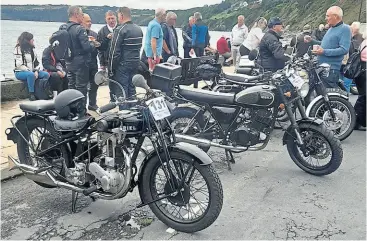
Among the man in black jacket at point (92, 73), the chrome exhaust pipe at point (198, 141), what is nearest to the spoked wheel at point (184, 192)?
the chrome exhaust pipe at point (198, 141)

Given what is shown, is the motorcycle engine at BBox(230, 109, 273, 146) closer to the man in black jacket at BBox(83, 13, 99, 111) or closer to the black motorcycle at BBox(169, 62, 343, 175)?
the black motorcycle at BBox(169, 62, 343, 175)

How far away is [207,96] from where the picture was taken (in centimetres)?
480

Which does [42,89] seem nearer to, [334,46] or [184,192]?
[184,192]

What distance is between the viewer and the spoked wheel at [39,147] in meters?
3.77

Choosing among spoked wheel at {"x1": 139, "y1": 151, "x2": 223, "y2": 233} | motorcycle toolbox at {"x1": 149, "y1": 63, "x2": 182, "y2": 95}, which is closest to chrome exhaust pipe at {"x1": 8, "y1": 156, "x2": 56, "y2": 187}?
spoked wheel at {"x1": 139, "y1": 151, "x2": 223, "y2": 233}

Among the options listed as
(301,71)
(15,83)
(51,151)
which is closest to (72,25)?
(15,83)

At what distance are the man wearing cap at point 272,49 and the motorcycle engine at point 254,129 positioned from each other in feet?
6.96

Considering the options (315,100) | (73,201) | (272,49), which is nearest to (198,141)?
(73,201)

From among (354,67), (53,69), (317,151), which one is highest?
(354,67)

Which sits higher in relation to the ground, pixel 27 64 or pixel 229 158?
pixel 27 64

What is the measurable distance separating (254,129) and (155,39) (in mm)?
3381

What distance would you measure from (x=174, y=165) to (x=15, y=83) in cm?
565

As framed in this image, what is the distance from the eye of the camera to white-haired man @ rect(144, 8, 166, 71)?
7386 millimetres

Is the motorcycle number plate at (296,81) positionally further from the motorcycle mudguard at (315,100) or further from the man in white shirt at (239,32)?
the man in white shirt at (239,32)
